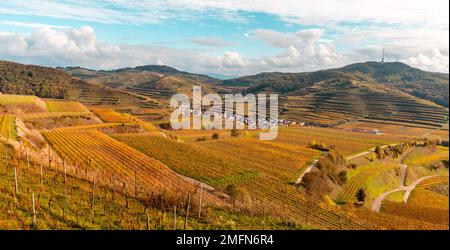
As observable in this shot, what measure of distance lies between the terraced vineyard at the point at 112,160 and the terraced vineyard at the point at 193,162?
2973 mm

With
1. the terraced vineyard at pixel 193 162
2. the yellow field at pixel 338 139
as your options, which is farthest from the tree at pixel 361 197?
the yellow field at pixel 338 139

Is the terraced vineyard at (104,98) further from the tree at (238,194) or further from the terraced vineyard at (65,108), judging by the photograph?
the tree at (238,194)

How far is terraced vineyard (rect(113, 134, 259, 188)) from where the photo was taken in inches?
1634

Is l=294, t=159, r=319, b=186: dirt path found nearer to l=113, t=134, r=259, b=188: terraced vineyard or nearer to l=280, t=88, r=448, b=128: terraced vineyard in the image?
l=113, t=134, r=259, b=188: terraced vineyard

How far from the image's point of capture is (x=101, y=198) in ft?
47.4

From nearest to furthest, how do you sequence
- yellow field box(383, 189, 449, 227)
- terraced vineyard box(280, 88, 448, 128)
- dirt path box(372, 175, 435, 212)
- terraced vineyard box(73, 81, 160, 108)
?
1. yellow field box(383, 189, 449, 227)
2. dirt path box(372, 175, 435, 212)
3. terraced vineyard box(280, 88, 448, 128)
4. terraced vineyard box(73, 81, 160, 108)

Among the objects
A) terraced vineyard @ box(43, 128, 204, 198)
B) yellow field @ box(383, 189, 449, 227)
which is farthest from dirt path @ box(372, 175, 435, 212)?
terraced vineyard @ box(43, 128, 204, 198)

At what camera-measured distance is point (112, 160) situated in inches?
1578

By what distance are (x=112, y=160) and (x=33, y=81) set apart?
5879 inches

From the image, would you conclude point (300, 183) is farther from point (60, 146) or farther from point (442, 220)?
point (60, 146)

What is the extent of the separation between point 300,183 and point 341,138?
65021 mm

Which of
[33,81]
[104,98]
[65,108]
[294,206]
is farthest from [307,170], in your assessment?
[33,81]

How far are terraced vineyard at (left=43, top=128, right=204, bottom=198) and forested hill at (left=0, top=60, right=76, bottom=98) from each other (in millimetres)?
113266
